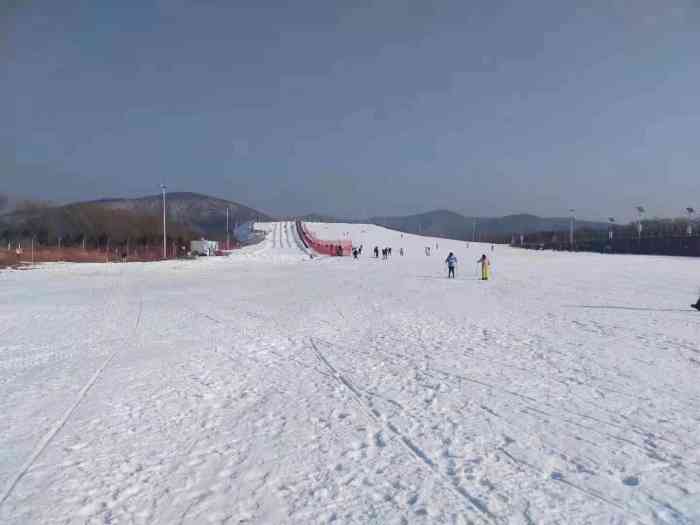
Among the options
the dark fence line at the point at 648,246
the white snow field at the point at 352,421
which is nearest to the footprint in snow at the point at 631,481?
the white snow field at the point at 352,421

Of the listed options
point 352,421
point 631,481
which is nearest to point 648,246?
point 352,421

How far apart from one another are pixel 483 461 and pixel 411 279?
22.4m

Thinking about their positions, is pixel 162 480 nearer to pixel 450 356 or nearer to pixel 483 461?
pixel 483 461

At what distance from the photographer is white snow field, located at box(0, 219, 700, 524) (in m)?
4.03

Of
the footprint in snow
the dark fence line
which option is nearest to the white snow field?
the footprint in snow

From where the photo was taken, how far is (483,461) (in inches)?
185

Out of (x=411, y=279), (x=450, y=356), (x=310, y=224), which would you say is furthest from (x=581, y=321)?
(x=310, y=224)

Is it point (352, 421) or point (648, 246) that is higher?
point (648, 246)

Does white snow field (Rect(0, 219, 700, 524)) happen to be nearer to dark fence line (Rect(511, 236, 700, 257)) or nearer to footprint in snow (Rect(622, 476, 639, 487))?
footprint in snow (Rect(622, 476, 639, 487))

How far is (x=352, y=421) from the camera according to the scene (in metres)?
5.77

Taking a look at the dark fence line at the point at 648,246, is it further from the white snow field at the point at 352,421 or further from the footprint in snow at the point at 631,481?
the footprint in snow at the point at 631,481

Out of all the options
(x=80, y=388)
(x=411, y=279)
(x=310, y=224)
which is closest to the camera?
(x=80, y=388)

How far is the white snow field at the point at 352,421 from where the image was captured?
4.03 meters

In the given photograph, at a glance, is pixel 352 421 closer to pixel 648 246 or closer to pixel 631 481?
pixel 631 481
